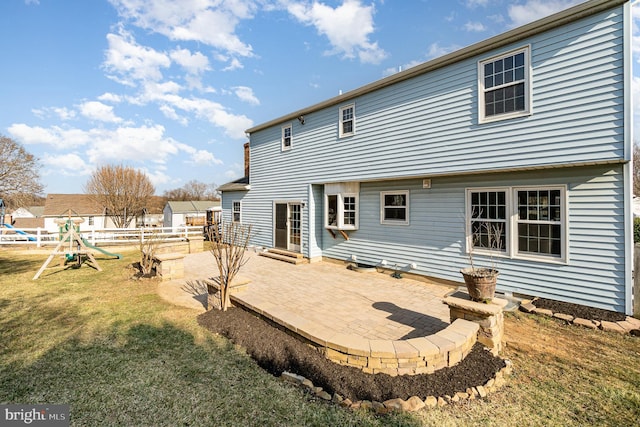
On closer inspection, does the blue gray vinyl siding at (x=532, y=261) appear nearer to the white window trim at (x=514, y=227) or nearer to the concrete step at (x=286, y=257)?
the white window trim at (x=514, y=227)

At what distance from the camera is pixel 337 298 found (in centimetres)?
643

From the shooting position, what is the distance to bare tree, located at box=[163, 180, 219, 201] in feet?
196

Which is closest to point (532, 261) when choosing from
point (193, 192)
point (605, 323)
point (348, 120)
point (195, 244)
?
point (605, 323)

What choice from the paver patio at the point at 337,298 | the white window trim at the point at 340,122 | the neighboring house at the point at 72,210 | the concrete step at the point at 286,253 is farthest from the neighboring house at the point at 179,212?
the white window trim at the point at 340,122

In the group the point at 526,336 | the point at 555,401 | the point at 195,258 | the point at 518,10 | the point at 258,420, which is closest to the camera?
the point at 258,420

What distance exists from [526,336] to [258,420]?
4.49 meters

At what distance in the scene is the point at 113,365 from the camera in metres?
3.70

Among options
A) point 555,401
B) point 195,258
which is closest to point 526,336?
point 555,401

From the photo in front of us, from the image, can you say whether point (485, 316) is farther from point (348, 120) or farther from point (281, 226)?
point (281, 226)

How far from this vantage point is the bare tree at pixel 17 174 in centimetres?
2366

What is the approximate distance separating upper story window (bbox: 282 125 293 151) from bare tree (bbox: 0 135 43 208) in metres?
27.5

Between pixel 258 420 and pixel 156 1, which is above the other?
pixel 156 1

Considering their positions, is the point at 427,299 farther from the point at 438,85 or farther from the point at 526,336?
the point at 438,85

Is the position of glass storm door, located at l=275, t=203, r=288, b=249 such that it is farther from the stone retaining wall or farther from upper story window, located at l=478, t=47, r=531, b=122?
the stone retaining wall
